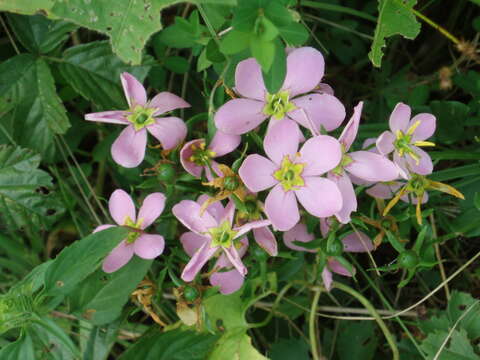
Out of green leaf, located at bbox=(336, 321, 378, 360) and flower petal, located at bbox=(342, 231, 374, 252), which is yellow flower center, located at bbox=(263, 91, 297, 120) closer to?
flower petal, located at bbox=(342, 231, 374, 252)

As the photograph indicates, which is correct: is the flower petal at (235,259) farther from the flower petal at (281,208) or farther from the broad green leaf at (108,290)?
the broad green leaf at (108,290)

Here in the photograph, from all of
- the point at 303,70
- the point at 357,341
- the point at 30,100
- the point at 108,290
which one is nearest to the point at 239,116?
the point at 303,70

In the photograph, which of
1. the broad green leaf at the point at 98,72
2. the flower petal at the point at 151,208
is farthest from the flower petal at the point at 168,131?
the broad green leaf at the point at 98,72

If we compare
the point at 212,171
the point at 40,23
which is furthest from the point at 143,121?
the point at 40,23

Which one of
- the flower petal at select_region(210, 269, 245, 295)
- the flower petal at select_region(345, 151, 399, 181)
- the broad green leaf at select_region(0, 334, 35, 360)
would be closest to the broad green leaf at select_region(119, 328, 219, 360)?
the flower petal at select_region(210, 269, 245, 295)

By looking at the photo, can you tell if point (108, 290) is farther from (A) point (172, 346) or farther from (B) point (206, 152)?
(B) point (206, 152)

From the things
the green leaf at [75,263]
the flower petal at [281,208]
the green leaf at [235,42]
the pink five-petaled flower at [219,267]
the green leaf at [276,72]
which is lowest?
the pink five-petaled flower at [219,267]

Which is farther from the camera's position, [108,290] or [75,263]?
[108,290]
